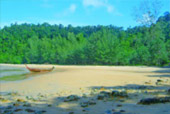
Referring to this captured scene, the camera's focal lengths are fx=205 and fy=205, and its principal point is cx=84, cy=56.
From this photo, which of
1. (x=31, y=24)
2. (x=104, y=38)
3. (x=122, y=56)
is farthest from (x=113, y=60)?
(x=31, y=24)

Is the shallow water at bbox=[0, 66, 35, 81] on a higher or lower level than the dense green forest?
lower

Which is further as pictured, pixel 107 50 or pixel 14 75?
pixel 107 50

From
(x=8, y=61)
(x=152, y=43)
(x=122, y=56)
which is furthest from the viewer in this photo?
(x=8, y=61)

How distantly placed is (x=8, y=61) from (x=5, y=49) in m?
12.8

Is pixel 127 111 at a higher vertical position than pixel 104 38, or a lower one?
lower

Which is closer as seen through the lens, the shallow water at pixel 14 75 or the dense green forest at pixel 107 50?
the shallow water at pixel 14 75

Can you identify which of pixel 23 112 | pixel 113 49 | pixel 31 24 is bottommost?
pixel 23 112

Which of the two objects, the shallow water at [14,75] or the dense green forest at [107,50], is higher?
the dense green forest at [107,50]

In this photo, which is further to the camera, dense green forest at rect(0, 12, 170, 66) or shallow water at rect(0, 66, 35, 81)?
dense green forest at rect(0, 12, 170, 66)

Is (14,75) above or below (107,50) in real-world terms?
below

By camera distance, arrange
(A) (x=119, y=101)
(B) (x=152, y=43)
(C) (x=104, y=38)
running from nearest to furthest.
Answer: (A) (x=119, y=101), (B) (x=152, y=43), (C) (x=104, y=38)

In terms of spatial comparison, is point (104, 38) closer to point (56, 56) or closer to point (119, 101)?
point (56, 56)

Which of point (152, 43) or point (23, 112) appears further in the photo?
point (152, 43)

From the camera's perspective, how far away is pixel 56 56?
5075 centimetres
